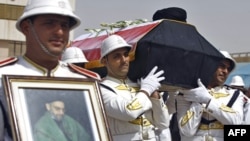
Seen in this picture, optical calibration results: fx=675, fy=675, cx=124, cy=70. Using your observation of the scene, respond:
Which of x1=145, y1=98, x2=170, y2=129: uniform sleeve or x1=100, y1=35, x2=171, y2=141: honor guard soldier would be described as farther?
x1=145, y1=98, x2=170, y2=129: uniform sleeve

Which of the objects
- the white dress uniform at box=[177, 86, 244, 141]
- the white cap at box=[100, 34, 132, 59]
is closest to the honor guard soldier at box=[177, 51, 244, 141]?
the white dress uniform at box=[177, 86, 244, 141]

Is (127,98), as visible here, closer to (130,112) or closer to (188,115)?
(130,112)

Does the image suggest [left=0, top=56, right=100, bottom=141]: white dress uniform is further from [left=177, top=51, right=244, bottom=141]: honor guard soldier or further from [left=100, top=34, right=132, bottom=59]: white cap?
[left=177, top=51, right=244, bottom=141]: honor guard soldier

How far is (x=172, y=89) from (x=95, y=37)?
1337mm

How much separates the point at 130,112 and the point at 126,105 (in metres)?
0.06

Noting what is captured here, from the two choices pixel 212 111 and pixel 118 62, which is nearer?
pixel 118 62

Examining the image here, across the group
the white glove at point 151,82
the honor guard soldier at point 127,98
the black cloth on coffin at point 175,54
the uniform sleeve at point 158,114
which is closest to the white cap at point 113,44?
the honor guard soldier at point 127,98

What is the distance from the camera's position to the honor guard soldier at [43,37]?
3059 millimetres

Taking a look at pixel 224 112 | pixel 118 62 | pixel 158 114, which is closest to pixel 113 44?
pixel 118 62

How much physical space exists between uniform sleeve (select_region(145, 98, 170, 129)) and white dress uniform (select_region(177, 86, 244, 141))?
0.54 meters

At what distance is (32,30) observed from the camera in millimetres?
3119

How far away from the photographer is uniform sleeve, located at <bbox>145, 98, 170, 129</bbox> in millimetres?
4793

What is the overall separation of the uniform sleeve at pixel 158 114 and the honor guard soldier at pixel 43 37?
1.66 meters

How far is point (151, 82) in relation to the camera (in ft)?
14.9
